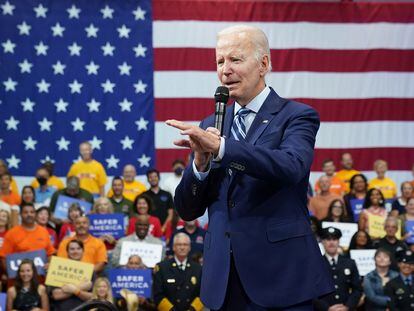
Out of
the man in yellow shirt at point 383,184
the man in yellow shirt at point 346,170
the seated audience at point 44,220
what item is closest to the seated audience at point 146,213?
the seated audience at point 44,220

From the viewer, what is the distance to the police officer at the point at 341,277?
9.08m

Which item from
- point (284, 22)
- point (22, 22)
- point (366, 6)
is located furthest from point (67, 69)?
point (366, 6)

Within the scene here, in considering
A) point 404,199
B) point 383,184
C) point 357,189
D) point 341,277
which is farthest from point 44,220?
point 383,184

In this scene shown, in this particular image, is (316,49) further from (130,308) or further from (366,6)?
(130,308)

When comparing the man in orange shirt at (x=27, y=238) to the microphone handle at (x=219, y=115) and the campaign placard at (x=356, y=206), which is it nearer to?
the campaign placard at (x=356, y=206)

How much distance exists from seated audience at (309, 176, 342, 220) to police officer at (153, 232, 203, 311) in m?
2.63

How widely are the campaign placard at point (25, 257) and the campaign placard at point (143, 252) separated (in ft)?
2.64

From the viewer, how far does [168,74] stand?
1343cm

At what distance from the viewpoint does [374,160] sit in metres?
13.7

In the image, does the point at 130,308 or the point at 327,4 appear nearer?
the point at 130,308

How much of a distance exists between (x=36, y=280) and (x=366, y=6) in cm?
771

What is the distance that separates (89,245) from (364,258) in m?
3.02

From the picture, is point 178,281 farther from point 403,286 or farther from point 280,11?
point 280,11

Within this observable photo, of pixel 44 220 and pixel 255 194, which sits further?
pixel 44 220
